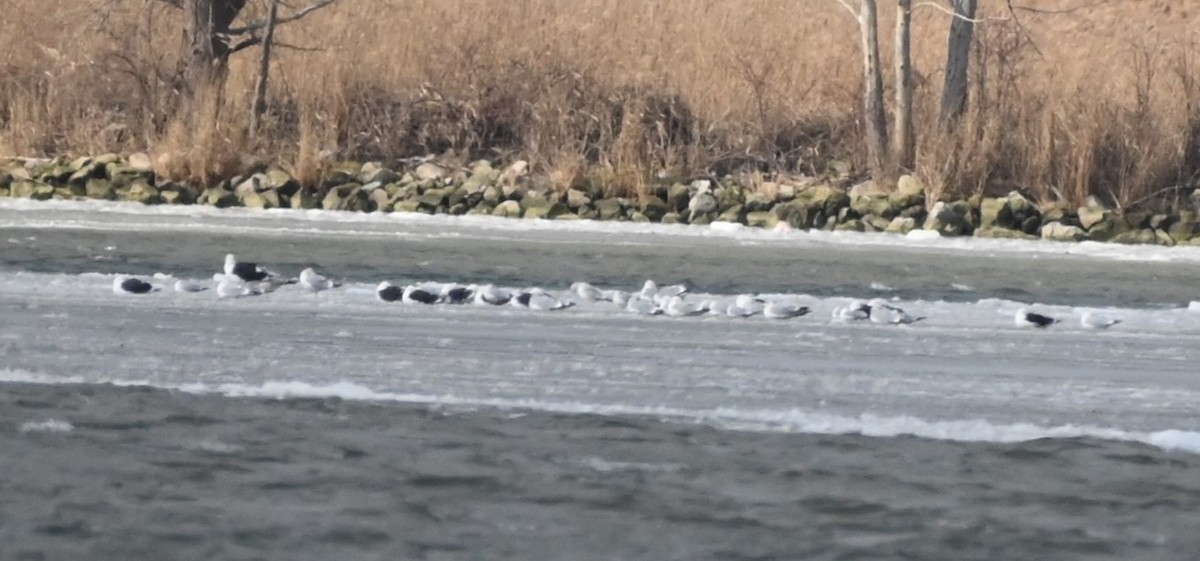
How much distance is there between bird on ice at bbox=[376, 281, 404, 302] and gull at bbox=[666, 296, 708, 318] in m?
1.46

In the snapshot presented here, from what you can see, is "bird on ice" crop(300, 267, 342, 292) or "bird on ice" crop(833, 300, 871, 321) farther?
"bird on ice" crop(300, 267, 342, 292)

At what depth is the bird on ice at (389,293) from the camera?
8.75 m

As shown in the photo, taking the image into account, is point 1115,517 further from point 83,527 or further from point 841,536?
point 83,527

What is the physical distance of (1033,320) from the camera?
27.2ft

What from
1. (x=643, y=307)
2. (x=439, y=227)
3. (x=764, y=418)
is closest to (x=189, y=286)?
(x=643, y=307)

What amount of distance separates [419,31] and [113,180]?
5.04 meters

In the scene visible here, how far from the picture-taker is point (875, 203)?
47.5ft

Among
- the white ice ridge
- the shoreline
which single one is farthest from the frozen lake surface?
the shoreline

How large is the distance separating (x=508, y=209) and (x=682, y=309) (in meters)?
6.74

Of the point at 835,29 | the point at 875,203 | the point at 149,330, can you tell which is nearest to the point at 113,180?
the point at 875,203

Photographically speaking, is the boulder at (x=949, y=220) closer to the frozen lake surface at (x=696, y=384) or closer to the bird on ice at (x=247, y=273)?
the frozen lake surface at (x=696, y=384)

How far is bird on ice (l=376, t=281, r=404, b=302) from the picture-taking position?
875 centimetres

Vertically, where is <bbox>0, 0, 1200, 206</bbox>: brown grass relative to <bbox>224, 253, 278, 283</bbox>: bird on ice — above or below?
above

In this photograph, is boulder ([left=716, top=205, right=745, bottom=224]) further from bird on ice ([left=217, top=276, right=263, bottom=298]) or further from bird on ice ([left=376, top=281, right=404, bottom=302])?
bird on ice ([left=217, top=276, right=263, bottom=298])
